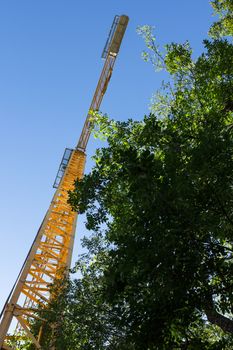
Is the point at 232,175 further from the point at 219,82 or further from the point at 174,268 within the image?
the point at 219,82

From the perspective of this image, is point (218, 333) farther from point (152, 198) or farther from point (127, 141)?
point (152, 198)

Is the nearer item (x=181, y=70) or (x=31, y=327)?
(x=31, y=327)

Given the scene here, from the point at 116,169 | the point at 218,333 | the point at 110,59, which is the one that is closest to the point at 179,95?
the point at 116,169

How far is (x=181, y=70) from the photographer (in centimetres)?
1327

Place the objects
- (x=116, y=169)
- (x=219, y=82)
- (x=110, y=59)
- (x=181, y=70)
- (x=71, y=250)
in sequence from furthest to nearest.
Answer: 1. (x=110, y=59)
2. (x=71, y=250)
3. (x=181, y=70)
4. (x=219, y=82)
5. (x=116, y=169)

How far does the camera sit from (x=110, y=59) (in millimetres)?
34438

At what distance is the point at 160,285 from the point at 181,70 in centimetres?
976

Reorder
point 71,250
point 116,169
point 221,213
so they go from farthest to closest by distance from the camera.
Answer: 1. point 71,250
2. point 116,169
3. point 221,213

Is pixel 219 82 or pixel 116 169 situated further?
pixel 219 82

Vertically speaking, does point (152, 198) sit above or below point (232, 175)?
below

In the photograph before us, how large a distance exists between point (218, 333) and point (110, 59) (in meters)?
28.4

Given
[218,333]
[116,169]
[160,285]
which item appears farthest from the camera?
[218,333]

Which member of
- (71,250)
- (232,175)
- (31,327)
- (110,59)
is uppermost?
(110,59)

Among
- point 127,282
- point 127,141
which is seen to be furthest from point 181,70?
point 127,282
